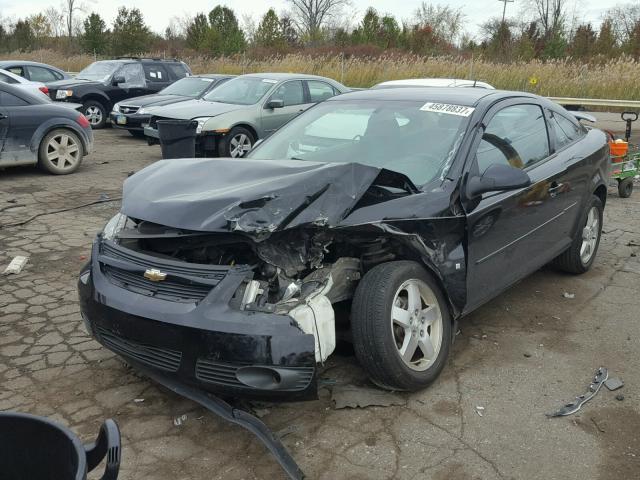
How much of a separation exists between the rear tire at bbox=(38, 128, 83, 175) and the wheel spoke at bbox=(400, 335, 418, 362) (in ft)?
25.2

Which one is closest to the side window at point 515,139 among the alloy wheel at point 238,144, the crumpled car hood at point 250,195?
the crumpled car hood at point 250,195

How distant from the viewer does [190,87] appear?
13930 millimetres

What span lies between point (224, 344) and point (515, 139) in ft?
8.88

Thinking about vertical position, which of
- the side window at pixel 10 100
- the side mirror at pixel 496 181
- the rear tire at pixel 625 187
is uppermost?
the side window at pixel 10 100

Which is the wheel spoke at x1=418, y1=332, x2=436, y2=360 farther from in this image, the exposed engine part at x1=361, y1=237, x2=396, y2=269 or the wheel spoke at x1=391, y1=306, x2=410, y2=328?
the exposed engine part at x1=361, y1=237, x2=396, y2=269

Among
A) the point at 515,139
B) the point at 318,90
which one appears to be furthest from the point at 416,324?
the point at 318,90

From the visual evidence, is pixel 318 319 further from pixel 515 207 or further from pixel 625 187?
pixel 625 187

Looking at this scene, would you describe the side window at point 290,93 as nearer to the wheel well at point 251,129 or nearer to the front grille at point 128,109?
the wheel well at point 251,129

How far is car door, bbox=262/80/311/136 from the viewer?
1117cm

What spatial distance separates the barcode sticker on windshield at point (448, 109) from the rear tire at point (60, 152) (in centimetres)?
693

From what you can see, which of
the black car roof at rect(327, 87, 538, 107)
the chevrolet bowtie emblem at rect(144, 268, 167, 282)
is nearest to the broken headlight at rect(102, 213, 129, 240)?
the chevrolet bowtie emblem at rect(144, 268, 167, 282)

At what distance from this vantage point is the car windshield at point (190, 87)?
539 inches

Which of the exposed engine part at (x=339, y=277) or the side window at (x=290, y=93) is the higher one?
the side window at (x=290, y=93)

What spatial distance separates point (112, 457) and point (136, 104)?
1298 centimetres
